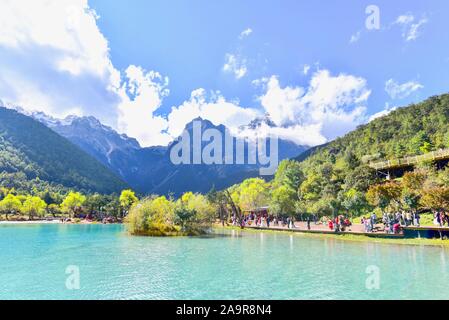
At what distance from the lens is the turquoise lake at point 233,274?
41.9 feet

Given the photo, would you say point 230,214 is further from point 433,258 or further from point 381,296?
point 381,296

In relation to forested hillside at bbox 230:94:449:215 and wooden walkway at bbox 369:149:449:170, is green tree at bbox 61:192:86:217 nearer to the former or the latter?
forested hillside at bbox 230:94:449:215

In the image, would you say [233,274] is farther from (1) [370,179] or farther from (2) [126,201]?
(2) [126,201]

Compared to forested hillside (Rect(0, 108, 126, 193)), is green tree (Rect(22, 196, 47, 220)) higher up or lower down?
lower down

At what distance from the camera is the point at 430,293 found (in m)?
12.5

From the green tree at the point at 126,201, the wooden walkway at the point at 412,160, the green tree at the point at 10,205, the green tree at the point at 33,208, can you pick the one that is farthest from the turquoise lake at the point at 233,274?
the green tree at the point at 10,205

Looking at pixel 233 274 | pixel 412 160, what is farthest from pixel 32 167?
pixel 233 274

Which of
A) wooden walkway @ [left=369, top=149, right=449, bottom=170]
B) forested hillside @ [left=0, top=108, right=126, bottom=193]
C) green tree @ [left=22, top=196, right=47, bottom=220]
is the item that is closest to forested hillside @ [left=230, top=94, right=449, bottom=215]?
wooden walkway @ [left=369, top=149, right=449, bottom=170]

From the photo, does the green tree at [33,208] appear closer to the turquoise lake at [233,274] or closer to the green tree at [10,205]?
the green tree at [10,205]

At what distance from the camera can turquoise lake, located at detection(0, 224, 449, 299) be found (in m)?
12.8
